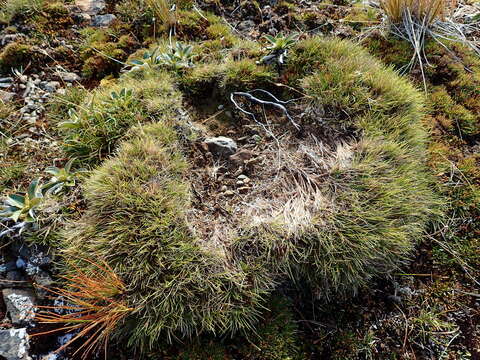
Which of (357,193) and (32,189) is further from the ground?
(357,193)

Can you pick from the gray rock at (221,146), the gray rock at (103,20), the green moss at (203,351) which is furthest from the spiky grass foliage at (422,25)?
the gray rock at (103,20)

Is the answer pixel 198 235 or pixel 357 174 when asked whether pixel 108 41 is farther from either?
pixel 357 174

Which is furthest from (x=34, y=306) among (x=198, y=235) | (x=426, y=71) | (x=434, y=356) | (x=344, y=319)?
(x=426, y=71)

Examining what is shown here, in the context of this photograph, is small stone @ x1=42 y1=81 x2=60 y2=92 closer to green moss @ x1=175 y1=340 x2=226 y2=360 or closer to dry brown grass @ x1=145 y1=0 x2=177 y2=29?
dry brown grass @ x1=145 y1=0 x2=177 y2=29

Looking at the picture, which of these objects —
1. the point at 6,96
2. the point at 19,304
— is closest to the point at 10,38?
the point at 6,96

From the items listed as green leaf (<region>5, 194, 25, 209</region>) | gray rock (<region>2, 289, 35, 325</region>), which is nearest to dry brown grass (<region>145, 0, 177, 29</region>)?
green leaf (<region>5, 194, 25, 209</region>)

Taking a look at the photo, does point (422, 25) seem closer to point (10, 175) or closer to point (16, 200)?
point (16, 200)

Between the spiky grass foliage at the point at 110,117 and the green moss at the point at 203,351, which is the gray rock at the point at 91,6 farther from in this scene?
the green moss at the point at 203,351
